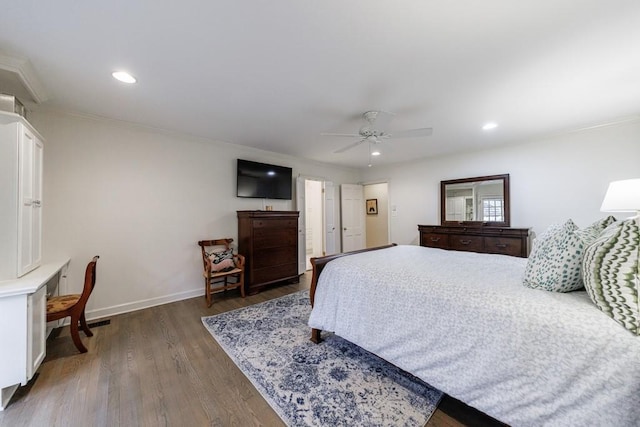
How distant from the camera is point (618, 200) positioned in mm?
2248

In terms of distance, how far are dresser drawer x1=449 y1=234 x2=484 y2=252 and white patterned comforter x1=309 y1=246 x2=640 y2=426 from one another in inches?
81.1

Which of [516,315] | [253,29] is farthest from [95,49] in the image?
[516,315]

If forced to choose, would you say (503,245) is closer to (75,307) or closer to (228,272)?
(228,272)

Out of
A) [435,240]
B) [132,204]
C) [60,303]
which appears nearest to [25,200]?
[60,303]

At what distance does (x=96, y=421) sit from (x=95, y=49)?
2.45 m

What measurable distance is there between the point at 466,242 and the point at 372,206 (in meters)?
3.16

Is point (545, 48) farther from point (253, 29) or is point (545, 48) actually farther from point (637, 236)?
point (253, 29)

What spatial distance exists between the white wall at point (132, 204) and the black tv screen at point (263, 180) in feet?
0.56

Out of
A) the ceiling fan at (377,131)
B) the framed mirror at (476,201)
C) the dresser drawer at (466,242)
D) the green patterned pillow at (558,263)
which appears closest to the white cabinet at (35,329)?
the ceiling fan at (377,131)

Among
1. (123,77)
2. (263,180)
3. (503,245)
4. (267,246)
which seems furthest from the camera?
(263,180)

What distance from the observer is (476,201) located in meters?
4.21

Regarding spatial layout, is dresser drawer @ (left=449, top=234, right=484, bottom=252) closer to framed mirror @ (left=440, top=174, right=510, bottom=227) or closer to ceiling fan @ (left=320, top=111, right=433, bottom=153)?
framed mirror @ (left=440, top=174, right=510, bottom=227)

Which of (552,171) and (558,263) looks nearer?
(558,263)

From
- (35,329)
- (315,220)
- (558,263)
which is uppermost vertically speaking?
(315,220)
